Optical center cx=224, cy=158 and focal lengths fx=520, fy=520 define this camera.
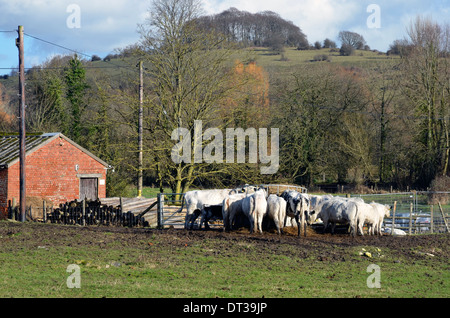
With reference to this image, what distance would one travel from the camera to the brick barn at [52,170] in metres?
26.0

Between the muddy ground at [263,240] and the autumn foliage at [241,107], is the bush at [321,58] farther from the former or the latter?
the muddy ground at [263,240]

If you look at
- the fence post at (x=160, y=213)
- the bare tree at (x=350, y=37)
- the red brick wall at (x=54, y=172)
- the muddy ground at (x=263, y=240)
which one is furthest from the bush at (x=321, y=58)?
the muddy ground at (x=263, y=240)

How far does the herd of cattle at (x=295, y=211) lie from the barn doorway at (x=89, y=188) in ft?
32.6

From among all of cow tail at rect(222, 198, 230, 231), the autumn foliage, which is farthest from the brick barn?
cow tail at rect(222, 198, 230, 231)

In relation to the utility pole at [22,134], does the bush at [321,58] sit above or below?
above

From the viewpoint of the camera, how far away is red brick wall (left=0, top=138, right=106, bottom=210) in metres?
26.5

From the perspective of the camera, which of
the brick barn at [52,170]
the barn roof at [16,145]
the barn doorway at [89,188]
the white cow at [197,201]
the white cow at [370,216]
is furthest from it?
the barn doorway at [89,188]

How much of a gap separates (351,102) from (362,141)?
13.0 ft

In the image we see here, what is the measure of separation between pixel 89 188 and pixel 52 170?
246 cm

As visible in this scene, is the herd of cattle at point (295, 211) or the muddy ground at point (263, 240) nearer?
the muddy ground at point (263, 240)

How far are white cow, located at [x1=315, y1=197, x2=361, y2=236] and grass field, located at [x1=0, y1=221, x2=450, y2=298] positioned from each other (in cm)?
65

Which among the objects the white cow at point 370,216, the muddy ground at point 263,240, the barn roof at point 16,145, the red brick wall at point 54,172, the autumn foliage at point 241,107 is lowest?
the muddy ground at point 263,240

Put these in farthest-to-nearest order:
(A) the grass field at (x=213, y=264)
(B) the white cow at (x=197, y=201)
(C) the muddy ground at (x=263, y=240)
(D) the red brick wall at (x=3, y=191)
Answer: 1. (D) the red brick wall at (x=3, y=191)
2. (B) the white cow at (x=197, y=201)
3. (C) the muddy ground at (x=263, y=240)
4. (A) the grass field at (x=213, y=264)
